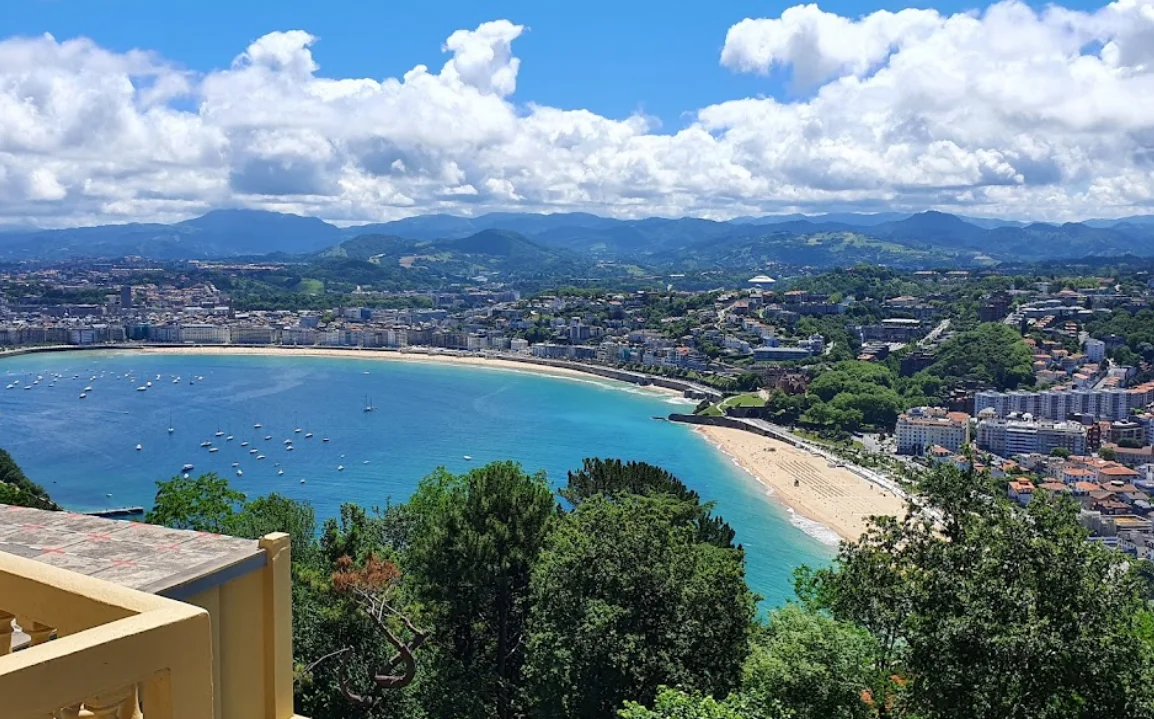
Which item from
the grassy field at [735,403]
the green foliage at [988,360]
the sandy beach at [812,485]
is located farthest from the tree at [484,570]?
the green foliage at [988,360]

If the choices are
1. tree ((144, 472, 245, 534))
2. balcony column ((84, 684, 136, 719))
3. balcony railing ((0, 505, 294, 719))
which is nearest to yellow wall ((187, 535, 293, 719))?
balcony railing ((0, 505, 294, 719))

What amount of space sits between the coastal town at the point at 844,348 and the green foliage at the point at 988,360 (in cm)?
15

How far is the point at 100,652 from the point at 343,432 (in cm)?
4203

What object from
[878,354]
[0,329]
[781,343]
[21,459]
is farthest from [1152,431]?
[0,329]

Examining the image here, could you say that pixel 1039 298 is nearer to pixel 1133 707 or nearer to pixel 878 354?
pixel 878 354

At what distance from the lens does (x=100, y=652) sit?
4.47 ft

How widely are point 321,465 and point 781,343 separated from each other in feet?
129

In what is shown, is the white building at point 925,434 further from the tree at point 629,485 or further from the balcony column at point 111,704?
the balcony column at point 111,704

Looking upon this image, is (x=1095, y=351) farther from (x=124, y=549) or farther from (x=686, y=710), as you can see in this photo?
(x=124, y=549)

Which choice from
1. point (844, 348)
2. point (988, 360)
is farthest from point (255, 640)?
point (844, 348)

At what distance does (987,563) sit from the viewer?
522 cm

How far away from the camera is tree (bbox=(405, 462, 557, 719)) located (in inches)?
408

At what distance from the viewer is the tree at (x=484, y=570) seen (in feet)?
34.0

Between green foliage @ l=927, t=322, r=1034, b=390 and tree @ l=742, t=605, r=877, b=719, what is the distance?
4844 centimetres
